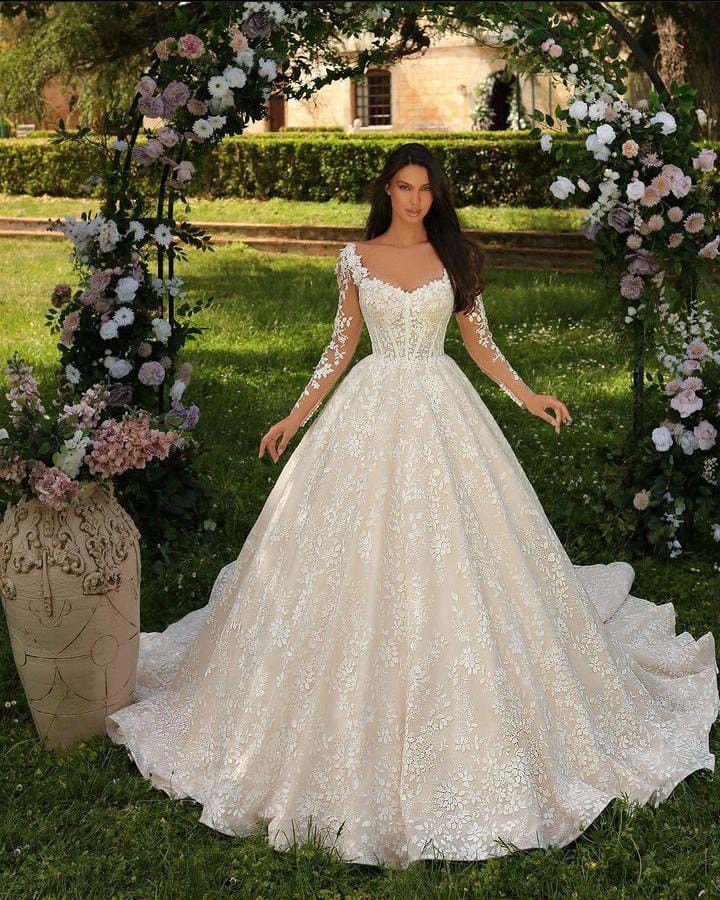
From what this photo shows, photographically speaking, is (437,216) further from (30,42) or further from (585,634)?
(30,42)

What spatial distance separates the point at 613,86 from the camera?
527cm

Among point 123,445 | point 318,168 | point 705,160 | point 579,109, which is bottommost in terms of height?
point 123,445

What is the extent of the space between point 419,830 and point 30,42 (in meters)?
9.74

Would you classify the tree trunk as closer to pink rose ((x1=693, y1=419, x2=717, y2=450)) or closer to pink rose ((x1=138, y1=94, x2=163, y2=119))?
pink rose ((x1=693, y1=419, x2=717, y2=450))

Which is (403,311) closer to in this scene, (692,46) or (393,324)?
(393,324)

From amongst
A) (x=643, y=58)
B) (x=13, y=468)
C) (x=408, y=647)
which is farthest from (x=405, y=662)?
(x=643, y=58)

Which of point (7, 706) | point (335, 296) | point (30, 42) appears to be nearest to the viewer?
point (7, 706)

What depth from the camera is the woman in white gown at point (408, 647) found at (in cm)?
348

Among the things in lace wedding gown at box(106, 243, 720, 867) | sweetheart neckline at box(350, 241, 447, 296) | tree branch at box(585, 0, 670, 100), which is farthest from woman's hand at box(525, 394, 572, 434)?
tree branch at box(585, 0, 670, 100)

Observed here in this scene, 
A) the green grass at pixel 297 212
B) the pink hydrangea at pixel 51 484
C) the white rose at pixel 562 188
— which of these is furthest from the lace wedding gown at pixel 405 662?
the green grass at pixel 297 212

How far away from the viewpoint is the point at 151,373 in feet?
18.1

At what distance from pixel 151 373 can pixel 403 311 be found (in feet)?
6.28

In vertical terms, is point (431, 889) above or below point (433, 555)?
below

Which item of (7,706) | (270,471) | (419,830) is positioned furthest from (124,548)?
(270,471)
